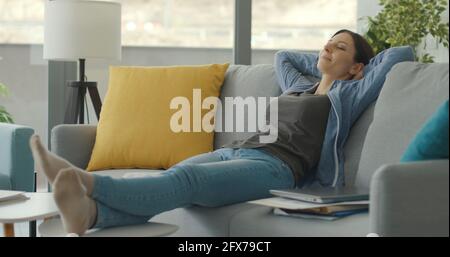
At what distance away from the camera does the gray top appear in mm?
2980

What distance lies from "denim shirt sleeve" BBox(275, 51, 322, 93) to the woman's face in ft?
0.56

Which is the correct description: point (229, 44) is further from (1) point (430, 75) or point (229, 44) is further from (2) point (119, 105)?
(1) point (430, 75)

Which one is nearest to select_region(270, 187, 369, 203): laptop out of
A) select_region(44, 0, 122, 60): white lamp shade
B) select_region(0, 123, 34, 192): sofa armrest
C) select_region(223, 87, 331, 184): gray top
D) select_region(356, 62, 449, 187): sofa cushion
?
select_region(356, 62, 449, 187): sofa cushion

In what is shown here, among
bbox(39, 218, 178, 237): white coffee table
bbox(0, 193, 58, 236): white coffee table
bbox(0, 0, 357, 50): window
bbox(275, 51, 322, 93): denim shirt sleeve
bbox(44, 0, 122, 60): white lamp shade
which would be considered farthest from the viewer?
bbox(0, 0, 357, 50): window

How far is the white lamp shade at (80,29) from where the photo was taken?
14.3 feet

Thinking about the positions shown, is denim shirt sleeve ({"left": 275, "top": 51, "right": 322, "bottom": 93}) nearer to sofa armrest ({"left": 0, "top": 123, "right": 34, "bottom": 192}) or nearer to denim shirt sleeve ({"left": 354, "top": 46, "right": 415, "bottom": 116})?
denim shirt sleeve ({"left": 354, "top": 46, "right": 415, "bottom": 116})

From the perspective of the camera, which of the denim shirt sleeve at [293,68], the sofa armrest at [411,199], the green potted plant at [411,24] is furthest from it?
the green potted plant at [411,24]

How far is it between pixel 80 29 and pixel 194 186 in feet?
6.89

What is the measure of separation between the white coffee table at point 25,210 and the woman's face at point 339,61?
4.32 feet

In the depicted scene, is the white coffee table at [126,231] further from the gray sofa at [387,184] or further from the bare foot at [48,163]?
the gray sofa at [387,184]

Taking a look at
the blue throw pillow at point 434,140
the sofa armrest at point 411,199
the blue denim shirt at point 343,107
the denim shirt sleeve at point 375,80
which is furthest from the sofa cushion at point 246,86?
the sofa armrest at point 411,199

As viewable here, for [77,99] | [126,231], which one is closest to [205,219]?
[126,231]

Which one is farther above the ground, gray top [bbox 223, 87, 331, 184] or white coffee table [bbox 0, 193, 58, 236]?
gray top [bbox 223, 87, 331, 184]
